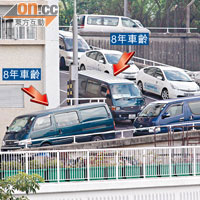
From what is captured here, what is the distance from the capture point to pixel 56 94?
31516 mm

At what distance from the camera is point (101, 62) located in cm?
3616

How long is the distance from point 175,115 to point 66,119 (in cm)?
382

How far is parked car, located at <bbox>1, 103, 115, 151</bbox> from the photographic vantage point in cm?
2566

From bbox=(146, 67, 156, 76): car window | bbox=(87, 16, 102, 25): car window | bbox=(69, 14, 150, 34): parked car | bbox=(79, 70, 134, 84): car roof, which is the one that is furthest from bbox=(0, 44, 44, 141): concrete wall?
bbox=(87, 16, 102, 25): car window

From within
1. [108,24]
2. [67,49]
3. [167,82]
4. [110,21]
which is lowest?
[167,82]

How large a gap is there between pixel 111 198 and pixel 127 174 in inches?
33.2

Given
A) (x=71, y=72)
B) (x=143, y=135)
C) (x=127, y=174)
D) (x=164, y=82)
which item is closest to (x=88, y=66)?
(x=164, y=82)

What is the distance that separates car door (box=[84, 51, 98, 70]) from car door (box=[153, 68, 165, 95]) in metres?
3.58

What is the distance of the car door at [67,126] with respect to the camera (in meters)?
25.9

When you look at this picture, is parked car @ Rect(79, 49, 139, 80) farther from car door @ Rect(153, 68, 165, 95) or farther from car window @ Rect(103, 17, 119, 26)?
car window @ Rect(103, 17, 119, 26)

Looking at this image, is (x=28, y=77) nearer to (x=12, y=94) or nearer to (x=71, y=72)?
(x=12, y=94)

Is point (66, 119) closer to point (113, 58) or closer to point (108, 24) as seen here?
point (113, 58)

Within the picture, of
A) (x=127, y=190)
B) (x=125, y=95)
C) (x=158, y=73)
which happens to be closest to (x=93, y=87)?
(x=125, y=95)

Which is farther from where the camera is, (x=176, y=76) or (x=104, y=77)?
(x=176, y=76)
